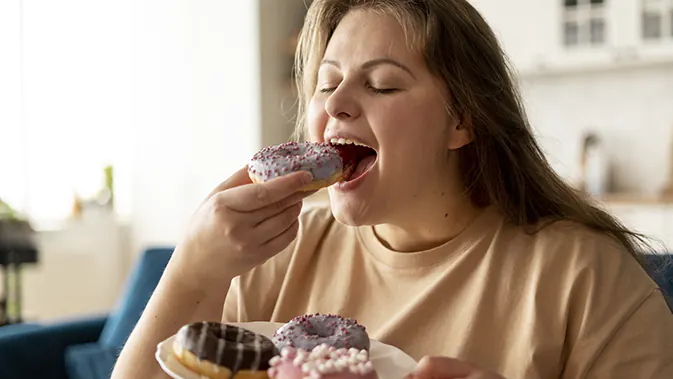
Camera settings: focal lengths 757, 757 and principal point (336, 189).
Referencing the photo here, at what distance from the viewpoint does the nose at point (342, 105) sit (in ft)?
3.89

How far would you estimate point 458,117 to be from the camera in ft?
4.11

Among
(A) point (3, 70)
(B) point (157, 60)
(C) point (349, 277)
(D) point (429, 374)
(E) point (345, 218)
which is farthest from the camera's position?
(B) point (157, 60)

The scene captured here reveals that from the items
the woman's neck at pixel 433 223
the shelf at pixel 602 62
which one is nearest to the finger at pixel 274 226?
the woman's neck at pixel 433 223

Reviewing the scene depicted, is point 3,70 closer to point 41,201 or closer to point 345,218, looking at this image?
point 41,201

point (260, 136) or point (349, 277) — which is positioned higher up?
point (260, 136)

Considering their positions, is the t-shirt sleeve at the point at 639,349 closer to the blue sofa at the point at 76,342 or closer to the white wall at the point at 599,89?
the blue sofa at the point at 76,342

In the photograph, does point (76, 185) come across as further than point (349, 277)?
Yes

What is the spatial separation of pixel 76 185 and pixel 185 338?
4.72 metres

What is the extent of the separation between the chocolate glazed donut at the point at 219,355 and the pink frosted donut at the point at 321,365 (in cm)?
2

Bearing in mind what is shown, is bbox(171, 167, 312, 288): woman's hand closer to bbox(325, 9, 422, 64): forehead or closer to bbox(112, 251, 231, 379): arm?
bbox(112, 251, 231, 379): arm

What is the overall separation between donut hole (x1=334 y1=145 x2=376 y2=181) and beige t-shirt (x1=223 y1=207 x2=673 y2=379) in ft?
0.43

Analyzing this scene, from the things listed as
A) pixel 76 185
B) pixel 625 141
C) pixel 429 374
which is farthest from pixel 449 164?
pixel 76 185

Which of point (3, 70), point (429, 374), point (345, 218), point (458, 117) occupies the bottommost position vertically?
point (429, 374)

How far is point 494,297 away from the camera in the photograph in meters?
1.18
